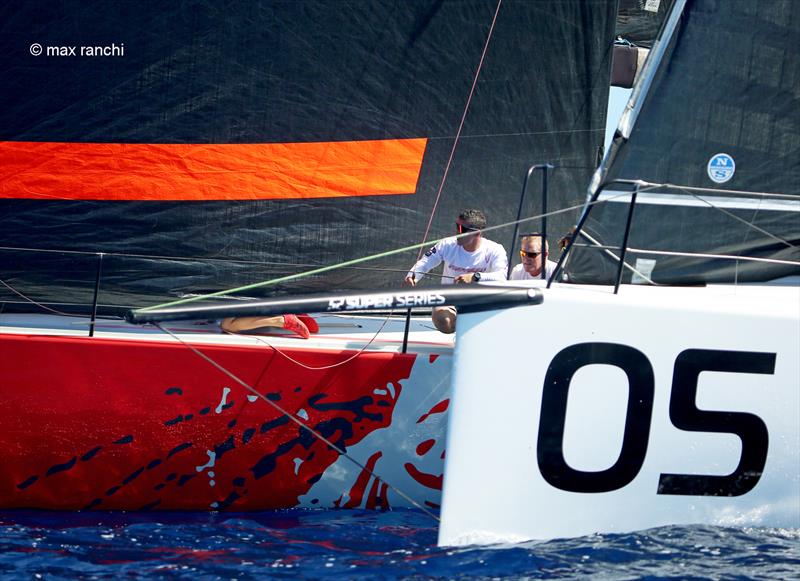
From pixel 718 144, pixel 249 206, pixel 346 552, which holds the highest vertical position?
pixel 718 144

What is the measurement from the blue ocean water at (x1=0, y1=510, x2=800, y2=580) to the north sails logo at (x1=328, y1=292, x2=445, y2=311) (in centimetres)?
99

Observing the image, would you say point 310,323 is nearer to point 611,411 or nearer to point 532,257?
point 532,257

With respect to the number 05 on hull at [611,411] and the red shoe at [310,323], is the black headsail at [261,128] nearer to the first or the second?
the red shoe at [310,323]

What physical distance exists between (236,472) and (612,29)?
334 cm

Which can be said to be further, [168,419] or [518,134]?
[518,134]

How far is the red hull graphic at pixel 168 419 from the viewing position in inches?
180

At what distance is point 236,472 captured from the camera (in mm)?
4676

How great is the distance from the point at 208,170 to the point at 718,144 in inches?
107

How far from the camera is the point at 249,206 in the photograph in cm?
557

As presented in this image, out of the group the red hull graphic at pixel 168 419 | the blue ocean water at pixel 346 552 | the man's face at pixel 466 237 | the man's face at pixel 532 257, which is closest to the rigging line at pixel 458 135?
the man's face at pixel 466 237

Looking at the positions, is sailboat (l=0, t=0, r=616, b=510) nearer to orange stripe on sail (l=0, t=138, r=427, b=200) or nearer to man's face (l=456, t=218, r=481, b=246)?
orange stripe on sail (l=0, t=138, r=427, b=200)

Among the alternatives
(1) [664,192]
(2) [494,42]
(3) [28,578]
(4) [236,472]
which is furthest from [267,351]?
(2) [494,42]

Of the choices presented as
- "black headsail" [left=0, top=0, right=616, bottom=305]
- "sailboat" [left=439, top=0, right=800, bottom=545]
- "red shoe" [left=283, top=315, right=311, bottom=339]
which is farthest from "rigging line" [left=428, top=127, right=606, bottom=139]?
"sailboat" [left=439, top=0, right=800, bottom=545]

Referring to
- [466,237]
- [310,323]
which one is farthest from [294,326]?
[466,237]
